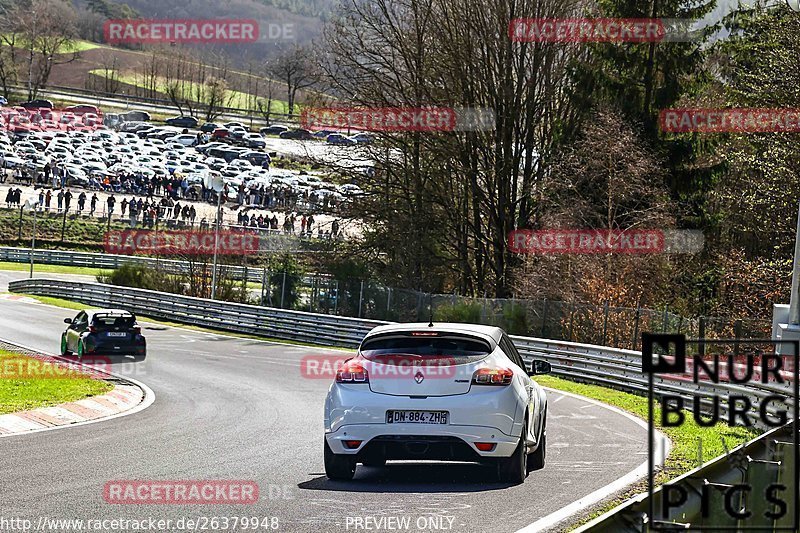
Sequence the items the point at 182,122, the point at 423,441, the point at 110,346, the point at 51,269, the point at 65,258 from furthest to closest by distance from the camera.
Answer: the point at 182,122 < the point at 65,258 < the point at 51,269 < the point at 110,346 < the point at 423,441

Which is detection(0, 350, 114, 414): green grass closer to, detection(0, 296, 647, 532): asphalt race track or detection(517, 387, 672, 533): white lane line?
detection(0, 296, 647, 532): asphalt race track

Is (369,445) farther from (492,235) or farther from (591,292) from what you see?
(492,235)

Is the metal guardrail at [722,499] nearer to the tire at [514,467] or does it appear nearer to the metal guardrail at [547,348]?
the metal guardrail at [547,348]

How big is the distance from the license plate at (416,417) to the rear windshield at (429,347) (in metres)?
0.60

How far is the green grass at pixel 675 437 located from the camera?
34.5 ft

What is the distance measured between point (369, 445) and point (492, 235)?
37.7 m

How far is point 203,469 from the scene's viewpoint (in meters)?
10.9

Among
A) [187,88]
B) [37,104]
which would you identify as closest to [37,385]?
[37,104]

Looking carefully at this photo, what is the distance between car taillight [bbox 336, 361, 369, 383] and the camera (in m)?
10.8

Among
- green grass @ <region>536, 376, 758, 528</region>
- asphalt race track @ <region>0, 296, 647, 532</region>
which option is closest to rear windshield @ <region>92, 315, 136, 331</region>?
asphalt race track @ <region>0, 296, 647, 532</region>

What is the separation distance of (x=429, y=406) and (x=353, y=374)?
812 millimetres

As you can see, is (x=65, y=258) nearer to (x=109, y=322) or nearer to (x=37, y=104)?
(x=109, y=322)

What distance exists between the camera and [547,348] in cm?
2766

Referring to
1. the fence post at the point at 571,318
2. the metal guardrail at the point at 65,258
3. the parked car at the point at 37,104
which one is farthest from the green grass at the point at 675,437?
the parked car at the point at 37,104
